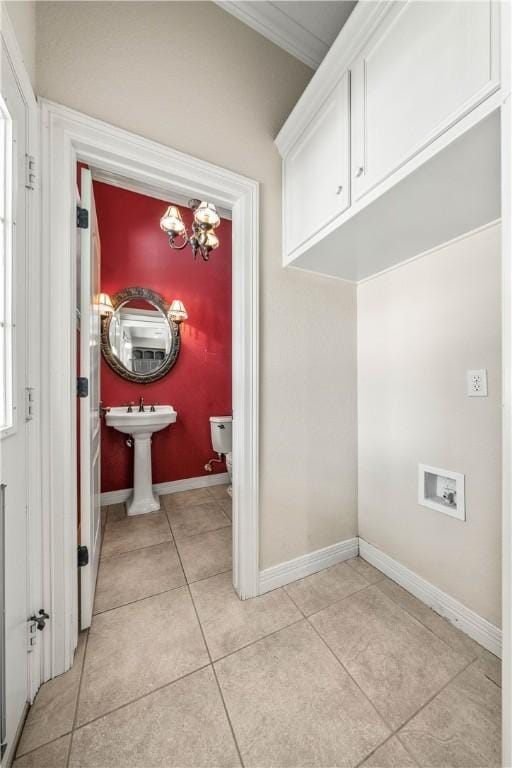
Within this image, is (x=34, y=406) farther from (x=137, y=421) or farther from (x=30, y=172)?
(x=137, y=421)

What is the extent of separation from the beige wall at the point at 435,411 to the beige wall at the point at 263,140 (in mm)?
151

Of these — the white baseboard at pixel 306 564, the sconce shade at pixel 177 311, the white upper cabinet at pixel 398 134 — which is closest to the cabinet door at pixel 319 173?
the white upper cabinet at pixel 398 134

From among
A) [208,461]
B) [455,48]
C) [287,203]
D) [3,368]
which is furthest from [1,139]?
[208,461]

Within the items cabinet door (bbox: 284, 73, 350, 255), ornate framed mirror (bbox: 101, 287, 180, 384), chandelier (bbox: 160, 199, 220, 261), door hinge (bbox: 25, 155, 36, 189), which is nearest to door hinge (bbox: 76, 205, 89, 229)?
door hinge (bbox: 25, 155, 36, 189)

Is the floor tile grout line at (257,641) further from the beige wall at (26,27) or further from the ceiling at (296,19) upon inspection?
the ceiling at (296,19)

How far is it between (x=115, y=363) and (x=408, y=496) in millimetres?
2618

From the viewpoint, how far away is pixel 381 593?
4.90 feet

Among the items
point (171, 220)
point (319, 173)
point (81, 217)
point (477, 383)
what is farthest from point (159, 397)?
point (477, 383)

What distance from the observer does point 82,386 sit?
3.99 feet

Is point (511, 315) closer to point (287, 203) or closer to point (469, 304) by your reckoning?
point (469, 304)

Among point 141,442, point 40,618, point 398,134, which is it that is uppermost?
point 398,134

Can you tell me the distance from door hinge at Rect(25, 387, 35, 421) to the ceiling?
2.08 meters

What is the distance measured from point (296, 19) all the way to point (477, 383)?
6.94ft

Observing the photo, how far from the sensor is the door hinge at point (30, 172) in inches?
38.6
